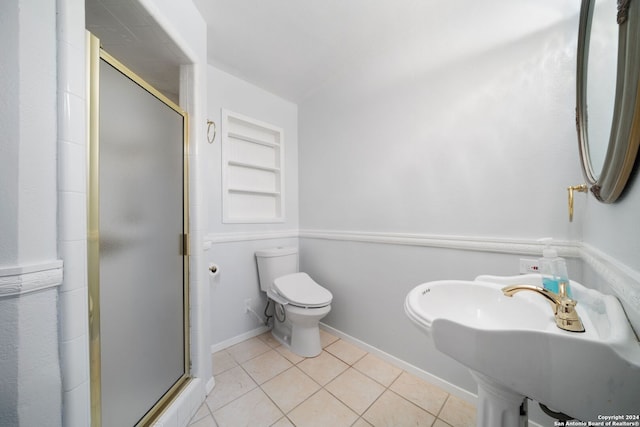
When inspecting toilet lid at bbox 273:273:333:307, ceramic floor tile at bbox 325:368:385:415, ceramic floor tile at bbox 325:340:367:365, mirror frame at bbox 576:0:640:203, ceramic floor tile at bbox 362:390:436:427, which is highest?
mirror frame at bbox 576:0:640:203

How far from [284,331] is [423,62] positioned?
2272mm

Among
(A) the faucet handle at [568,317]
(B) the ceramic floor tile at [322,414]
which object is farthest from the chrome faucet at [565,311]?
(B) the ceramic floor tile at [322,414]

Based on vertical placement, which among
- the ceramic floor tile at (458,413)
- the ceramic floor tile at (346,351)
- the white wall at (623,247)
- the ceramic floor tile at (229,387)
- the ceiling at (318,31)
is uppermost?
the ceiling at (318,31)

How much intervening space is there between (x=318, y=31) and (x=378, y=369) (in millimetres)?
2341

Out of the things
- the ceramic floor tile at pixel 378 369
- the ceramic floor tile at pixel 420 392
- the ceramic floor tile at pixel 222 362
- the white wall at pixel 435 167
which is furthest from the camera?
the ceramic floor tile at pixel 222 362

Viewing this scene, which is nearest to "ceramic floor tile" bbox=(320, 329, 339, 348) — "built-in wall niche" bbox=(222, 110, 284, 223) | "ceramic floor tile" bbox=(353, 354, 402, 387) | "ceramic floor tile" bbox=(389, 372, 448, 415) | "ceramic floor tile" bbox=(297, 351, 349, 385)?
"ceramic floor tile" bbox=(297, 351, 349, 385)

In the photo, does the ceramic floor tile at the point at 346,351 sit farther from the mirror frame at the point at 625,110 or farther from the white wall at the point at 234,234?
the mirror frame at the point at 625,110

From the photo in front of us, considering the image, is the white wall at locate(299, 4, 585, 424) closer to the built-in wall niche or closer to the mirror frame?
the built-in wall niche

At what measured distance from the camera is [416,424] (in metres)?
1.10

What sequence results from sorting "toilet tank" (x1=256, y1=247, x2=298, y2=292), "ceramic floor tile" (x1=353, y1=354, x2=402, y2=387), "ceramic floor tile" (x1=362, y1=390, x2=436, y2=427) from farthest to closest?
1. "toilet tank" (x1=256, y1=247, x2=298, y2=292)
2. "ceramic floor tile" (x1=353, y1=354, x2=402, y2=387)
3. "ceramic floor tile" (x1=362, y1=390, x2=436, y2=427)

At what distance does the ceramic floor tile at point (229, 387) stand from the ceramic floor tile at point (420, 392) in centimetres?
92

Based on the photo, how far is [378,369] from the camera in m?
1.48

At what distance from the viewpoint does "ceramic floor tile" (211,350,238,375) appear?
1.51 meters

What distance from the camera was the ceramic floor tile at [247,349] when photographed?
1.64m
